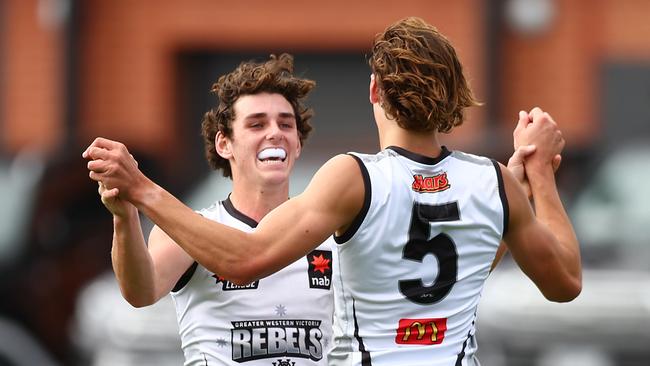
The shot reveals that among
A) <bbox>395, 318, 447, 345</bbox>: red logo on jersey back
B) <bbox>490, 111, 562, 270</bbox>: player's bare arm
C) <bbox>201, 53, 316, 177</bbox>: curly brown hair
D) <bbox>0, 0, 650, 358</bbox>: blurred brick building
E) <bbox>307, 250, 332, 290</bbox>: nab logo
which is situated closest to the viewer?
<bbox>395, 318, 447, 345</bbox>: red logo on jersey back

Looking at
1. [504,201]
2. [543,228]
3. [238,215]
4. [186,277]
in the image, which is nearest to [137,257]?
[186,277]

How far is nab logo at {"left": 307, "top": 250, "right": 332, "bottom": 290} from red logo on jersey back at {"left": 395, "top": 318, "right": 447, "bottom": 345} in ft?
2.67

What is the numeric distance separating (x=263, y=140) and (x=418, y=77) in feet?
3.27

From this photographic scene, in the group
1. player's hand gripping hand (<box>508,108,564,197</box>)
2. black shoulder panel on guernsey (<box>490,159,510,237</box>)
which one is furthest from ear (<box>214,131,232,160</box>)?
black shoulder panel on guernsey (<box>490,159,510,237</box>)

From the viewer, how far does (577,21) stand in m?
18.0

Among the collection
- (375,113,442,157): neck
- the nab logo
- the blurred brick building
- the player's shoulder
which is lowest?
the blurred brick building

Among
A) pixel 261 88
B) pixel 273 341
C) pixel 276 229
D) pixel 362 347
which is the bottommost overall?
pixel 273 341

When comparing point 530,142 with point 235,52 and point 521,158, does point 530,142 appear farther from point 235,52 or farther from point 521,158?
point 235,52

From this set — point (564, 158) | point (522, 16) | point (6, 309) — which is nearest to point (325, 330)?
point (6, 309)

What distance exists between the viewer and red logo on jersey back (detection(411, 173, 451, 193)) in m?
5.17

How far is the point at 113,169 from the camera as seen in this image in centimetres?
511

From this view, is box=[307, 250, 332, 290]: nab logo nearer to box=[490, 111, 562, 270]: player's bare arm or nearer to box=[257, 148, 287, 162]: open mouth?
box=[257, 148, 287, 162]: open mouth

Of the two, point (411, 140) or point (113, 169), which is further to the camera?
point (411, 140)

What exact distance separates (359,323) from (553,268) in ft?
2.38
